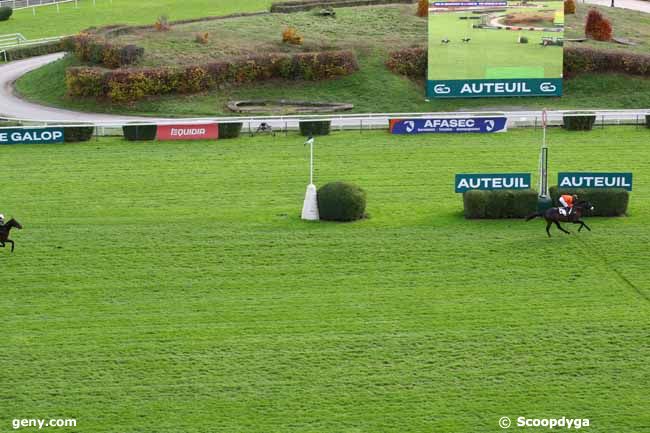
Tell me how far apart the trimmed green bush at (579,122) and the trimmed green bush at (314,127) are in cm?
879

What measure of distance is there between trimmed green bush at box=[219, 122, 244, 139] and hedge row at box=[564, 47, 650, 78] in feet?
53.8

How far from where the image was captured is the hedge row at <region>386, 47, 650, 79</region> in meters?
49.4

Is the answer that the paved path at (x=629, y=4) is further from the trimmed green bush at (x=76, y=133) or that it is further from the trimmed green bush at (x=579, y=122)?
the trimmed green bush at (x=76, y=133)

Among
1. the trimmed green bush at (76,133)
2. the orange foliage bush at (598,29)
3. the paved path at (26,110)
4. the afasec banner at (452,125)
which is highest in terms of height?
the orange foliage bush at (598,29)

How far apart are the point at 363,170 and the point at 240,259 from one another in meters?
9.84

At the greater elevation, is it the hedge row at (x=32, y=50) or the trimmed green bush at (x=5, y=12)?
the trimmed green bush at (x=5, y=12)

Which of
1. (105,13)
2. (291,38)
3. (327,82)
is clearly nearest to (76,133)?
(327,82)

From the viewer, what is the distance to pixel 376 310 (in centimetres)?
2400

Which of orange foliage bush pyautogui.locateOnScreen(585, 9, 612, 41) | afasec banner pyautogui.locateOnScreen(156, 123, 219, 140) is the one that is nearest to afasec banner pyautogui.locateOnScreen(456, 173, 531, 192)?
afasec banner pyautogui.locateOnScreen(156, 123, 219, 140)

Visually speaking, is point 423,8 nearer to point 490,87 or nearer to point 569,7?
point 569,7

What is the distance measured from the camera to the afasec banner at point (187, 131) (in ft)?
134

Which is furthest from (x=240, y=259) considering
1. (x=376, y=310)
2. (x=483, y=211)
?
(x=483, y=211)

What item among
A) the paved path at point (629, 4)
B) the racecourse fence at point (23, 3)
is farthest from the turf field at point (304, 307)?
the racecourse fence at point (23, 3)

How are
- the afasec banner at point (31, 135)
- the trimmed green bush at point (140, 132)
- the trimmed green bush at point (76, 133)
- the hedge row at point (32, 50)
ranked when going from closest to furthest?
1. the afasec banner at point (31, 135)
2. the trimmed green bush at point (76, 133)
3. the trimmed green bush at point (140, 132)
4. the hedge row at point (32, 50)
